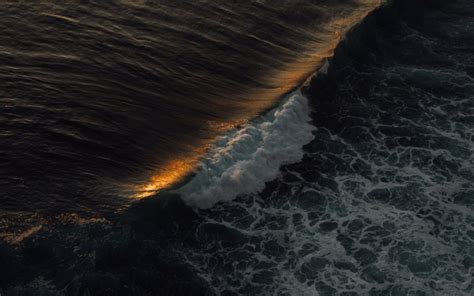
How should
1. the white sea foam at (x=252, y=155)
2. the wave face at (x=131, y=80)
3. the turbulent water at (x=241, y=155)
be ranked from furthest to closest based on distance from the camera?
the white sea foam at (x=252, y=155), the wave face at (x=131, y=80), the turbulent water at (x=241, y=155)

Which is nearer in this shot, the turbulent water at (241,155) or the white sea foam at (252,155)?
the turbulent water at (241,155)

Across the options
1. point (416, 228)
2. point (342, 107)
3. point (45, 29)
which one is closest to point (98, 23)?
point (45, 29)

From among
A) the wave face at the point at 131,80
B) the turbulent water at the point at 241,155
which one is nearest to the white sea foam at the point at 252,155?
the turbulent water at the point at 241,155

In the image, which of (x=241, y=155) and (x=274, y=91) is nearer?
(x=241, y=155)

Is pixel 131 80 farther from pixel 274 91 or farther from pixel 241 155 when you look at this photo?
pixel 274 91

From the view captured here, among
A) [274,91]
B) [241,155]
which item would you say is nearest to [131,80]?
[241,155]

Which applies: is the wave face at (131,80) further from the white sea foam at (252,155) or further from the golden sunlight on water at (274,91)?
the white sea foam at (252,155)
